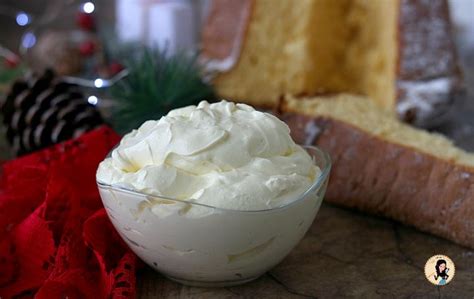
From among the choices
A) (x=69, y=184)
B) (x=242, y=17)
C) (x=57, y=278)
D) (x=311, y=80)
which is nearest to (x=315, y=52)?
(x=311, y=80)

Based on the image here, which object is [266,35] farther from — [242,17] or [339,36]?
[339,36]

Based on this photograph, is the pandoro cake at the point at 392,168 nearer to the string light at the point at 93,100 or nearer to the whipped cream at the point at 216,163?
the whipped cream at the point at 216,163

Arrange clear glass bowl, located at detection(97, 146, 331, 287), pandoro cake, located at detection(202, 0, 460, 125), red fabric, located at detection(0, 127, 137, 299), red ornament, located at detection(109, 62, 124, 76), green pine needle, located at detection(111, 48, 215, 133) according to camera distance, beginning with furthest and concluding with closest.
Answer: red ornament, located at detection(109, 62, 124, 76) → pandoro cake, located at detection(202, 0, 460, 125) → green pine needle, located at detection(111, 48, 215, 133) → red fabric, located at detection(0, 127, 137, 299) → clear glass bowl, located at detection(97, 146, 331, 287)

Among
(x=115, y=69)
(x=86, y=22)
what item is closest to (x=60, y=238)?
(x=115, y=69)

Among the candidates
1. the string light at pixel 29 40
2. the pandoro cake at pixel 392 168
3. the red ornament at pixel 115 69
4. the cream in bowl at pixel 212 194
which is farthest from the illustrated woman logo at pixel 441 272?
the string light at pixel 29 40

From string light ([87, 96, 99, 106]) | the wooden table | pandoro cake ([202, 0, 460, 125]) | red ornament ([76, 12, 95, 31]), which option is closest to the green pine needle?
string light ([87, 96, 99, 106])

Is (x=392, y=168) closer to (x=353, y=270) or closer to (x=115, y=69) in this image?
(x=353, y=270)

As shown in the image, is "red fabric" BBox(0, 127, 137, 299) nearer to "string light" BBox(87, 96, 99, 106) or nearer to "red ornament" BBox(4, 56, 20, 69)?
"string light" BBox(87, 96, 99, 106)
